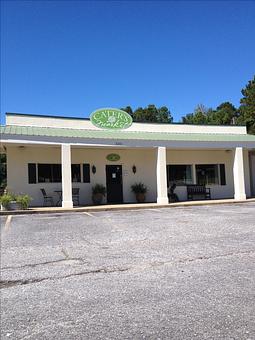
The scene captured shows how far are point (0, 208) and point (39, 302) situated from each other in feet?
40.2

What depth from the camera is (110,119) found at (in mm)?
21109

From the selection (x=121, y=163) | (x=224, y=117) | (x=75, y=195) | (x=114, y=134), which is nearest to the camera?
(x=75, y=195)

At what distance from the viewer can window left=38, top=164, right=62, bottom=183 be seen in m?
19.1

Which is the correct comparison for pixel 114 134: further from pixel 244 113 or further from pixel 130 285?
pixel 244 113

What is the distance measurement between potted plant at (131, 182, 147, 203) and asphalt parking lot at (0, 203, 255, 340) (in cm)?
1090

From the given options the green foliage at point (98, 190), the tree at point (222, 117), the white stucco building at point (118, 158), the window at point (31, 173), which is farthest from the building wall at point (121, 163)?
the tree at point (222, 117)

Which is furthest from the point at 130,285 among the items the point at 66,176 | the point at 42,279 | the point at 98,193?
the point at 98,193

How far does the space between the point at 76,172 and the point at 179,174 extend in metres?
6.31

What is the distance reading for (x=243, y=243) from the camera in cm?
760

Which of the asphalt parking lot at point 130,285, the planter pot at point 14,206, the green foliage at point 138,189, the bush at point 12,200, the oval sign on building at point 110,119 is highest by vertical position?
the oval sign on building at point 110,119

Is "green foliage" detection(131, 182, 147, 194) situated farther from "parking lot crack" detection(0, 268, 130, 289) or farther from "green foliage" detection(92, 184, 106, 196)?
"parking lot crack" detection(0, 268, 130, 289)

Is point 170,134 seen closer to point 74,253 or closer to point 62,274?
point 74,253

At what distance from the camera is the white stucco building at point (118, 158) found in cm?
1777

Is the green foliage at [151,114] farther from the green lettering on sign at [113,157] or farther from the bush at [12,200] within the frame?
the bush at [12,200]
